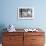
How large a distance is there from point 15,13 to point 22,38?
90cm

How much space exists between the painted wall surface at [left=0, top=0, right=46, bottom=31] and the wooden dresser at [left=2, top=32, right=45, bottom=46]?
556mm

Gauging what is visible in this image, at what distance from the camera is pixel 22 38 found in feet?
11.7

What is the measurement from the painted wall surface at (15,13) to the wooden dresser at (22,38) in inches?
21.9

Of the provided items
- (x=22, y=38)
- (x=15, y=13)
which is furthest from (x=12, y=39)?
(x=15, y=13)

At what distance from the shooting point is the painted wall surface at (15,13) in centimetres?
402

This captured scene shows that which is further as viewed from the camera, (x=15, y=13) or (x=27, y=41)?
(x=15, y=13)

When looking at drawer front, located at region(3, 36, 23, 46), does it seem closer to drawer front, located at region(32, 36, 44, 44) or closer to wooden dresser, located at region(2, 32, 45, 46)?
wooden dresser, located at region(2, 32, 45, 46)

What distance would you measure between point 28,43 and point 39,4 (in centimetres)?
132

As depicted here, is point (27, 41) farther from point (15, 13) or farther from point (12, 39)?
point (15, 13)

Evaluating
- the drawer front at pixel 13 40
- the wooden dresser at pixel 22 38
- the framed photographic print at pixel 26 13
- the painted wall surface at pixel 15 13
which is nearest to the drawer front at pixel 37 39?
the wooden dresser at pixel 22 38

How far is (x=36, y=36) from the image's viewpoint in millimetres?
3586

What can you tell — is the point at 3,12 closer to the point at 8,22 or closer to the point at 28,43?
the point at 8,22

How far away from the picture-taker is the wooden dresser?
3.56m

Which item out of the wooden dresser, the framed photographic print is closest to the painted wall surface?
the framed photographic print
